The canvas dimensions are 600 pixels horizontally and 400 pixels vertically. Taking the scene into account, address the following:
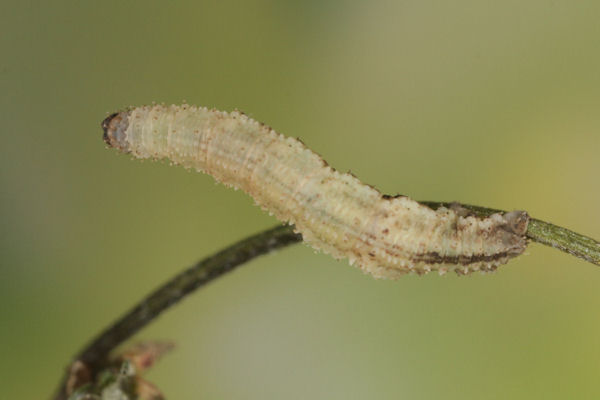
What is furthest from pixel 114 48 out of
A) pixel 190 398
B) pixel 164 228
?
pixel 190 398

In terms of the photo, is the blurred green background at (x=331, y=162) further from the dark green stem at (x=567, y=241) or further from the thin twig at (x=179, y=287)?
the dark green stem at (x=567, y=241)

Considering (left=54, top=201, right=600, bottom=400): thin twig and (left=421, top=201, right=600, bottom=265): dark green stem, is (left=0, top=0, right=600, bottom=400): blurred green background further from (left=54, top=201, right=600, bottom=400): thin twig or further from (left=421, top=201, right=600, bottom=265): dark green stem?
(left=421, top=201, right=600, bottom=265): dark green stem

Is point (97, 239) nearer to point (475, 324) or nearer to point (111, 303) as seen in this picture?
point (111, 303)

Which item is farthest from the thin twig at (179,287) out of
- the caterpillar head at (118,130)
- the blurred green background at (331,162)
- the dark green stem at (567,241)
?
the blurred green background at (331,162)

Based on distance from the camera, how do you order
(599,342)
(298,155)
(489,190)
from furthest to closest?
(489,190)
(599,342)
(298,155)

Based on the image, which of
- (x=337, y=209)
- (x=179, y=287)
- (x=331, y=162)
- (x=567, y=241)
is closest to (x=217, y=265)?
(x=179, y=287)

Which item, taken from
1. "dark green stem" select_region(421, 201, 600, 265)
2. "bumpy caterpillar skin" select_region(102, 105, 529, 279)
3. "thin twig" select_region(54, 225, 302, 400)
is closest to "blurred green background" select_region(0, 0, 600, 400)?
"thin twig" select_region(54, 225, 302, 400)

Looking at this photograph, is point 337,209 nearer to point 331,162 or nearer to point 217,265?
point 217,265
